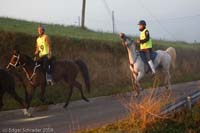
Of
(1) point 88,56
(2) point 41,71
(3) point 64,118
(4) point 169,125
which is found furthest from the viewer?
(1) point 88,56

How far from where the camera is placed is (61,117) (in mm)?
13164

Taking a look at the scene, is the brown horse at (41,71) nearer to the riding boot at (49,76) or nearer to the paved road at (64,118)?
the riding boot at (49,76)

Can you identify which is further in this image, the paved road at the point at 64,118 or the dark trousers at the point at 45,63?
the dark trousers at the point at 45,63

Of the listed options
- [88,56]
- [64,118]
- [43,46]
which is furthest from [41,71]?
[88,56]

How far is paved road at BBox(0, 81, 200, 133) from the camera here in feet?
36.4

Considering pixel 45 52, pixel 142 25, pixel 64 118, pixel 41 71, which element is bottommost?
pixel 64 118

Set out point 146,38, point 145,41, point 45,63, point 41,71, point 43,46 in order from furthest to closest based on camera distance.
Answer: point 145,41 < point 146,38 < point 43,46 < point 45,63 < point 41,71

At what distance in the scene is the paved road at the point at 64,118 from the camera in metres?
11.1

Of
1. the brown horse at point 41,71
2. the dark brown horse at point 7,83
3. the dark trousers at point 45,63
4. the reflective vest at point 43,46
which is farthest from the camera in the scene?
the reflective vest at point 43,46

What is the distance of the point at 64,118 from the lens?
42.2 feet

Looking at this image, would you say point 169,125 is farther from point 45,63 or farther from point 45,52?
point 45,52

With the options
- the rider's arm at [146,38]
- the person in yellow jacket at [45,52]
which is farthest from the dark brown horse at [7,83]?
the rider's arm at [146,38]

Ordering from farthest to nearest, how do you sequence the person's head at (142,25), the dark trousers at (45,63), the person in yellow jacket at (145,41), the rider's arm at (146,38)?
the rider's arm at (146,38), the person in yellow jacket at (145,41), the person's head at (142,25), the dark trousers at (45,63)

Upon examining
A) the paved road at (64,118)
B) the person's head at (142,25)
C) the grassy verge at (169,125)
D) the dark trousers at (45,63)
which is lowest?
the paved road at (64,118)
